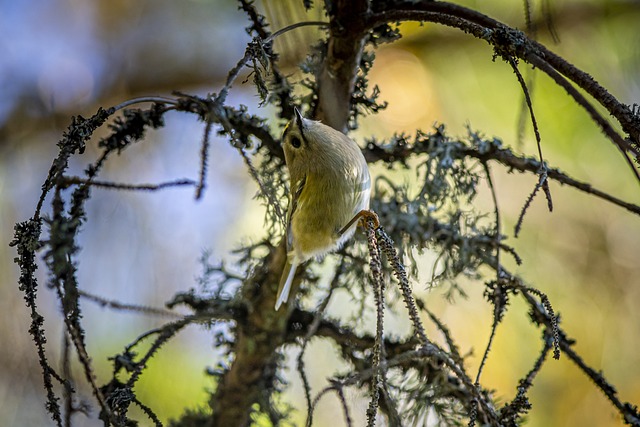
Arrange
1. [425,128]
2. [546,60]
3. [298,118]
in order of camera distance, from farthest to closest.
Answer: [425,128]
[298,118]
[546,60]

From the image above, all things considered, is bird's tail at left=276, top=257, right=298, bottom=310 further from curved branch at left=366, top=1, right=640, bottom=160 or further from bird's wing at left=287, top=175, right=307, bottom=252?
curved branch at left=366, top=1, right=640, bottom=160

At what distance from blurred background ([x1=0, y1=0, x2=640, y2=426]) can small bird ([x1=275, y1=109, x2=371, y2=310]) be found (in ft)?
2.41

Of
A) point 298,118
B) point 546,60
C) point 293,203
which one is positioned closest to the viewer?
point 546,60

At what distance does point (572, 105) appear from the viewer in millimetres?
2010

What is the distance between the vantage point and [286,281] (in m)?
1.06

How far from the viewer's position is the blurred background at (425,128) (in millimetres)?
1797

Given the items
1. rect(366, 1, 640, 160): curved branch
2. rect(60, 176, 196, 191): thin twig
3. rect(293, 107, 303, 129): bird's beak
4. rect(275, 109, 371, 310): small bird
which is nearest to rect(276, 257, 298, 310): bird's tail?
rect(275, 109, 371, 310): small bird

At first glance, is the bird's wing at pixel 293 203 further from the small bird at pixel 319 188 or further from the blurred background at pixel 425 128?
the blurred background at pixel 425 128

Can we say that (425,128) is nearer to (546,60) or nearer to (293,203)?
(293,203)

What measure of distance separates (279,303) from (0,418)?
0.72m

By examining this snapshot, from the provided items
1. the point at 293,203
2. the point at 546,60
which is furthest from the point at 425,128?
the point at 546,60

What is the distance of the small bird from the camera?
38.5 inches

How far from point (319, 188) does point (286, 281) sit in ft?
0.59

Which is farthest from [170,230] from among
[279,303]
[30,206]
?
[279,303]
